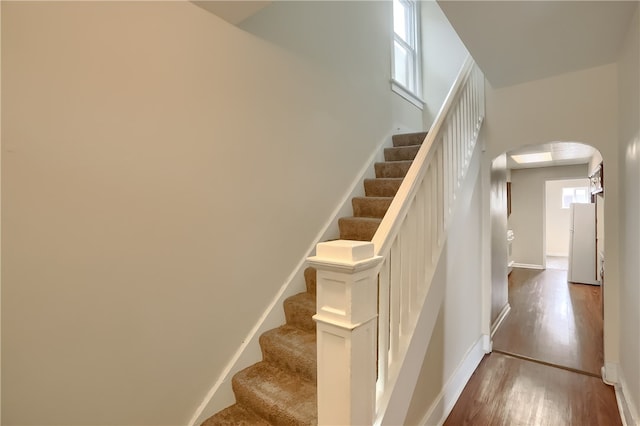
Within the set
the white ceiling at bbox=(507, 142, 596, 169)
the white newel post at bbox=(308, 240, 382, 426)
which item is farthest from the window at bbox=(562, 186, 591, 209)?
the white newel post at bbox=(308, 240, 382, 426)

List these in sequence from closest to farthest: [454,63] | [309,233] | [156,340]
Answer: [156,340]
[309,233]
[454,63]

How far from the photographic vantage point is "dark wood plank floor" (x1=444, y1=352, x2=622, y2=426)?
6.15 ft

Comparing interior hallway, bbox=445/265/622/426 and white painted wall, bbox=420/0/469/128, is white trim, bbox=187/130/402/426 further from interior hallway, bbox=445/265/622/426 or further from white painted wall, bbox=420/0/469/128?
white painted wall, bbox=420/0/469/128

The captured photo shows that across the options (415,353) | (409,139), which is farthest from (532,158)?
(415,353)

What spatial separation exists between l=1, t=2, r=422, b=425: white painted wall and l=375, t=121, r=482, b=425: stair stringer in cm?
97

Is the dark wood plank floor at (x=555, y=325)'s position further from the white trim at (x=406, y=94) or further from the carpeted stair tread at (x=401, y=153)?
the white trim at (x=406, y=94)

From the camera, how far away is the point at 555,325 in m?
3.31

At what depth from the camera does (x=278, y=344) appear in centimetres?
178

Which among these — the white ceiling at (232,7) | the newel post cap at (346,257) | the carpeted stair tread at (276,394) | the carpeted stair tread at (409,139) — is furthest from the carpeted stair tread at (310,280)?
the carpeted stair tread at (409,139)

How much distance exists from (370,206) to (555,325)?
2.73m

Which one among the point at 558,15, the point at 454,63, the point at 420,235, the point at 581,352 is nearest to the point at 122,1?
the point at 420,235

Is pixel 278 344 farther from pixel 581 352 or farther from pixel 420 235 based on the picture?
pixel 581 352

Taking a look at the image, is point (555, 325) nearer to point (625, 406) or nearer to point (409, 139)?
point (625, 406)

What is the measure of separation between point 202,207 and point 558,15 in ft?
7.58
